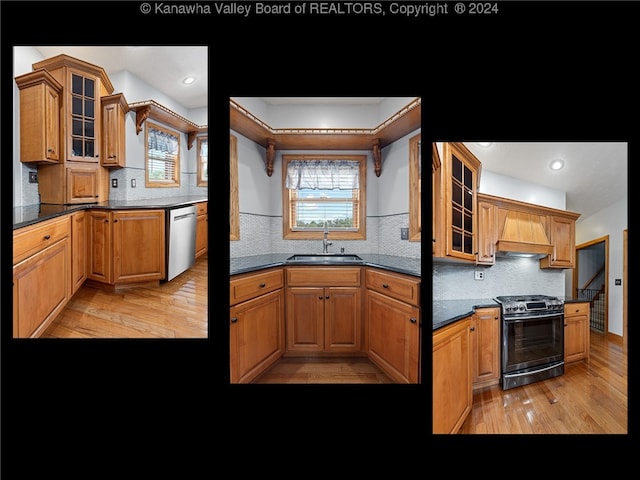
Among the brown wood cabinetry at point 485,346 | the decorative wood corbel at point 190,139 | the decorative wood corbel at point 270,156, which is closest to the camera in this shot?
the decorative wood corbel at point 190,139

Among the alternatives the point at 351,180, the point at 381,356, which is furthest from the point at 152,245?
the point at 381,356

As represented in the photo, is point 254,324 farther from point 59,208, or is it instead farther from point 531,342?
point 531,342

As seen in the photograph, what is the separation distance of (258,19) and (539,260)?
1671 mm

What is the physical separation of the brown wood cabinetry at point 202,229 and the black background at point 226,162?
0.04m

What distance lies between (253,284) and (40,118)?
1145mm

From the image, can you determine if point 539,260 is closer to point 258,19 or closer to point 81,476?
point 258,19

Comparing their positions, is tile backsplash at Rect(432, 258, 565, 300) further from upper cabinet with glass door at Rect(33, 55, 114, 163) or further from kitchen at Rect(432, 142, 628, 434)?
upper cabinet with glass door at Rect(33, 55, 114, 163)

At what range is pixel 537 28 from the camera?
174 centimetres

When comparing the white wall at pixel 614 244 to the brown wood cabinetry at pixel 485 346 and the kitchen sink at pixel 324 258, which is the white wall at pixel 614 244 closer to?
the brown wood cabinetry at pixel 485 346

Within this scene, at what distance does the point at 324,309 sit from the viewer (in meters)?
2.04

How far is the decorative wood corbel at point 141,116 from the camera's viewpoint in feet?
5.23

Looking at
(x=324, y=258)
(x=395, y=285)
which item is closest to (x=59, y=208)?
(x=324, y=258)

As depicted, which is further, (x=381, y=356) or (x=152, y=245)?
(x=381, y=356)

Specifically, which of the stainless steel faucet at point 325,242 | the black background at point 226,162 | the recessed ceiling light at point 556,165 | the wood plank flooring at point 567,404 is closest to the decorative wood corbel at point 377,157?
the black background at point 226,162
